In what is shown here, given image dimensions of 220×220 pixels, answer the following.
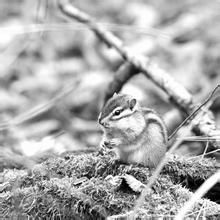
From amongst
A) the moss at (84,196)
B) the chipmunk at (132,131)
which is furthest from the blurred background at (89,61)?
the moss at (84,196)

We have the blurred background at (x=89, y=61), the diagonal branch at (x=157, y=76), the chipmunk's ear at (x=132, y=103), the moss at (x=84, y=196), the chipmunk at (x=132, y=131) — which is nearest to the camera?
the moss at (x=84, y=196)

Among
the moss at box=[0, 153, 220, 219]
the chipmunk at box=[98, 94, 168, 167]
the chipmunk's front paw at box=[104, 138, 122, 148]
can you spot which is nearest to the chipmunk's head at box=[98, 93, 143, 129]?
the chipmunk at box=[98, 94, 168, 167]

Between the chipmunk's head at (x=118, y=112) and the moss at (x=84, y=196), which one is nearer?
the moss at (x=84, y=196)

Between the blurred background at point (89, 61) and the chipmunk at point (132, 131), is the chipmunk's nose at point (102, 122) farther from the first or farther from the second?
the blurred background at point (89, 61)

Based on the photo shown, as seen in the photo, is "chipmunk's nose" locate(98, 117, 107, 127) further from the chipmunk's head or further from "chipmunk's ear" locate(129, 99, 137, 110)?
"chipmunk's ear" locate(129, 99, 137, 110)

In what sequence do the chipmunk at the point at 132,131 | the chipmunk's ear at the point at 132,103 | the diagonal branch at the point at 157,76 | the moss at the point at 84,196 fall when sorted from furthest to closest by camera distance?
the diagonal branch at the point at 157,76 → the chipmunk's ear at the point at 132,103 → the chipmunk at the point at 132,131 → the moss at the point at 84,196

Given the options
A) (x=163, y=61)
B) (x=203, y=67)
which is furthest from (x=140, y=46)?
(x=203, y=67)

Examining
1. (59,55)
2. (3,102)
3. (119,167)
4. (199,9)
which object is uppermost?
(199,9)

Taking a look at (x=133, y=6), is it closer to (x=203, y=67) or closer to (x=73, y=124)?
(x=203, y=67)
